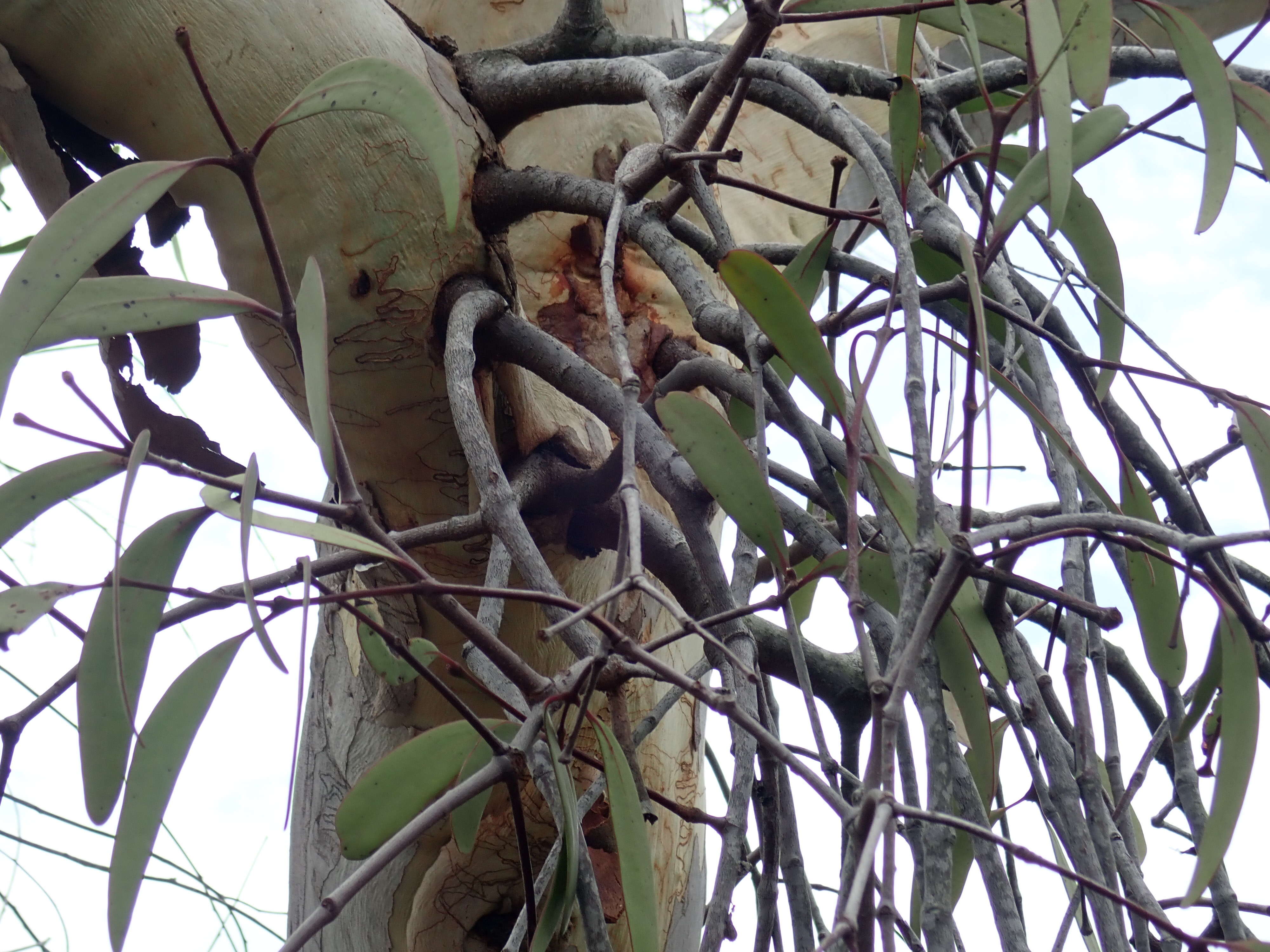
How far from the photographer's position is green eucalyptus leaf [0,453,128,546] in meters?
0.41

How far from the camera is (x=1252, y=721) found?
40 cm

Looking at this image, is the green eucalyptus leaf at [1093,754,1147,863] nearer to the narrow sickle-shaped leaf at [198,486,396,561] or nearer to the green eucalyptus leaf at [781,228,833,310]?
the green eucalyptus leaf at [781,228,833,310]

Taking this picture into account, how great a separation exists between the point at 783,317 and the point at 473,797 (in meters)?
0.26

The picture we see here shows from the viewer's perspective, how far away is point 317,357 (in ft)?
1.20

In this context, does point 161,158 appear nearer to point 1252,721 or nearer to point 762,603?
point 762,603

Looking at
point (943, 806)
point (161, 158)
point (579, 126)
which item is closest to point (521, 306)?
point (579, 126)

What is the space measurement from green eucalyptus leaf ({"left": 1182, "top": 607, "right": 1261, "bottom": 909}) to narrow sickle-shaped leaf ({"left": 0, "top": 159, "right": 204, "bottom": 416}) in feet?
1.52

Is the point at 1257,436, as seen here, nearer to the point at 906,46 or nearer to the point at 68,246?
the point at 906,46

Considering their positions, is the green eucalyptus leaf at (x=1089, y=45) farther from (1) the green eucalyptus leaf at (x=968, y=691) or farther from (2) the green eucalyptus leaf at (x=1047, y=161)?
(1) the green eucalyptus leaf at (x=968, y=691)

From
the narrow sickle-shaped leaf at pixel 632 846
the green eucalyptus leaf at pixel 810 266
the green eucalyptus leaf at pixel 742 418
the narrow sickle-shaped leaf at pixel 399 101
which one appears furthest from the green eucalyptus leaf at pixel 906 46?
the narrow sickle-shaped leaf at pixel 632 846

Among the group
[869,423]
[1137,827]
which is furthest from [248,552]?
[1137,827]

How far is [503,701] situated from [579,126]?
2.48 feet

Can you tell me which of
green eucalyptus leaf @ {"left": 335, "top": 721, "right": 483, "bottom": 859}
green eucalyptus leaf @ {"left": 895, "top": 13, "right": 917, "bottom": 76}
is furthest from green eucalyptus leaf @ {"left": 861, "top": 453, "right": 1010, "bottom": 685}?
green eucalyptus leaf @ {"left": 895, "top": 13, "right": 917, "bottom": 76}

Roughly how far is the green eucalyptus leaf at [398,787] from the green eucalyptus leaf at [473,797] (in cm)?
1
